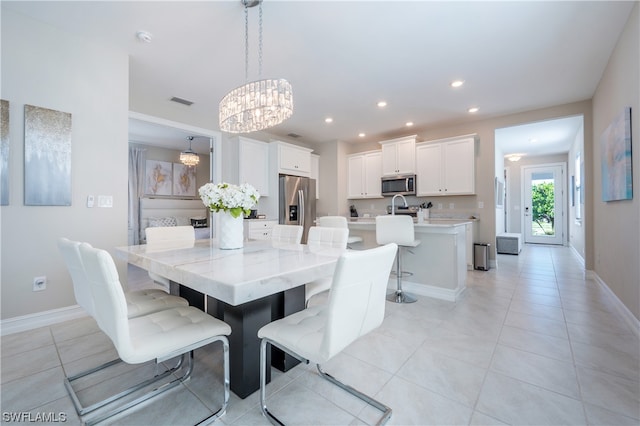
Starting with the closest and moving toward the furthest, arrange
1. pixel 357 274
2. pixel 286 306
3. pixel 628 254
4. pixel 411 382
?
pixel 357 274 < pixel 411 382 < pixel 286 306 < pixel 628 254

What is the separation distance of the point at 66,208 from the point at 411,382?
124 inches

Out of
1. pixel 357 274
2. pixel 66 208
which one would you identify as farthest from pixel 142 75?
pixel 357 274

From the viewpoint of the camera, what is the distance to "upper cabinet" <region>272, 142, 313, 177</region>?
5037 mm

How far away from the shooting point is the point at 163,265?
1327 millimetres

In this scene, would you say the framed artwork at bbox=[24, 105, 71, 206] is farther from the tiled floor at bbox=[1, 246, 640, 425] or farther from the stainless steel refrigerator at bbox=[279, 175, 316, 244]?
the stainless steel refrigerator at bbox=[279, 175, 316, 244]

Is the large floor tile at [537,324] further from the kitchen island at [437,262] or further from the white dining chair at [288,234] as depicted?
the white dining chair at [288,234]

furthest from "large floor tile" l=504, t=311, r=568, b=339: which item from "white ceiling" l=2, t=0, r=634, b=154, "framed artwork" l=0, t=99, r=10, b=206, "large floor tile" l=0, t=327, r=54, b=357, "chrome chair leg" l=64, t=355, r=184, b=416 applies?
"framed artwork" l=0, t=99, r=10, b=206

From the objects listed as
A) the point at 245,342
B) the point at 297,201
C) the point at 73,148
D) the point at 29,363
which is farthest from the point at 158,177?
the point at 245,342

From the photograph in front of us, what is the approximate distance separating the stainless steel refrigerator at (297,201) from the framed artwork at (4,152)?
10.9 feet

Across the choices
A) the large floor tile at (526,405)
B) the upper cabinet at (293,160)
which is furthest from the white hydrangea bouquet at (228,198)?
the upper cabinet at (293,160)

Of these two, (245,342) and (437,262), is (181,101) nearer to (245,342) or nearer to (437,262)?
(245,342)

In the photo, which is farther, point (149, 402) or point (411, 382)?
point (411, 382)

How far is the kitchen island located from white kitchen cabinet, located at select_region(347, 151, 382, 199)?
2580mm

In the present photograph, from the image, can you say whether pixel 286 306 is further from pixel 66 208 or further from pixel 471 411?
pixel 66 208
